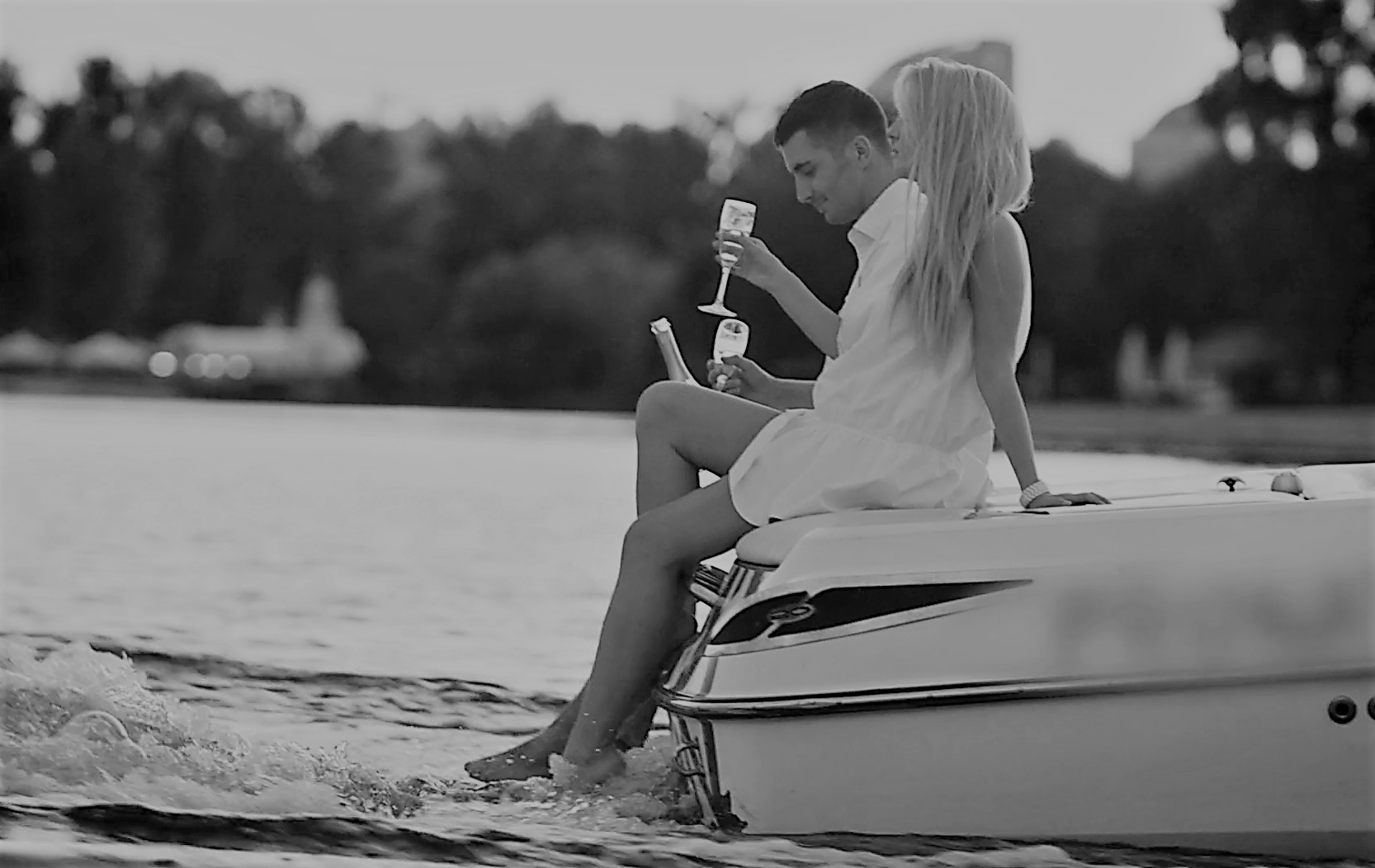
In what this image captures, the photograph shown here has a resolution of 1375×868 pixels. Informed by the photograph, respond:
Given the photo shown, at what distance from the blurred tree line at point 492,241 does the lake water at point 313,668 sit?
21.7 m

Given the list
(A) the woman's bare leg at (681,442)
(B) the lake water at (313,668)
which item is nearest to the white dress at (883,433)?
(A) the woman's bare leg at (681,442)

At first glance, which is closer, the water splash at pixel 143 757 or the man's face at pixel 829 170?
the man's face at pixel 829 170

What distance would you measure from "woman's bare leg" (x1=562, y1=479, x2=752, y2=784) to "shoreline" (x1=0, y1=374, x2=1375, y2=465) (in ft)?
49.8

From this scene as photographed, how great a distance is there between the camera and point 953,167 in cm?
382

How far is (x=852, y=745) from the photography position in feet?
12.0

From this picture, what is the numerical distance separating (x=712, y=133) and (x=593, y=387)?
33.9ft

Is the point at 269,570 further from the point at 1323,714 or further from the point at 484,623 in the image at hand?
the point at 1323,714

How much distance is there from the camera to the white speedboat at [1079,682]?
3580mm

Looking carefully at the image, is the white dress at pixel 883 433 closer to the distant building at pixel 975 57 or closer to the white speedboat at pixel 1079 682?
the white speedboat at pixel 1079 682

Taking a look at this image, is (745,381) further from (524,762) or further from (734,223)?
(524,762)

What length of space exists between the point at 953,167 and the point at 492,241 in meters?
55.7

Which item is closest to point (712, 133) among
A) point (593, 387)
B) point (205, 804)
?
point (593, 387)

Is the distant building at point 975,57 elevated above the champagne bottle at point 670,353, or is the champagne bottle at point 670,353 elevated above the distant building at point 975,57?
the distant building at point 975,57

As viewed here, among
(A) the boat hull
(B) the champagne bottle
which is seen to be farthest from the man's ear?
(A) the boat hull
